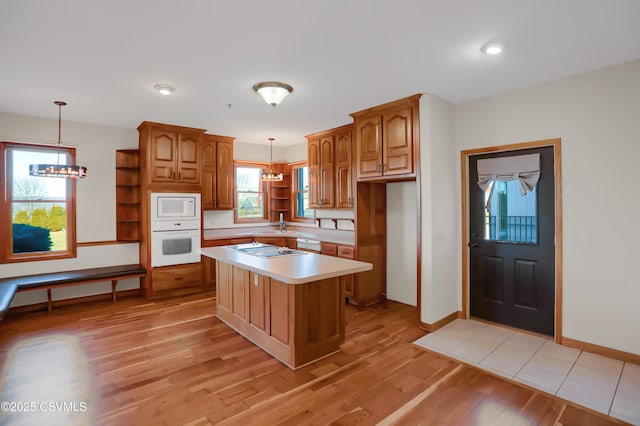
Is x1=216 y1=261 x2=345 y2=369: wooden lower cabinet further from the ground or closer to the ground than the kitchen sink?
closer to the ground

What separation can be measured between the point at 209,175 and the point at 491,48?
4573 mm

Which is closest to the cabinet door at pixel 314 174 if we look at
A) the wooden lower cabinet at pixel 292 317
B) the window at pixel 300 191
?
the window at pixel 300 191

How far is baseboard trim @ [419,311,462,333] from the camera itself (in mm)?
3703

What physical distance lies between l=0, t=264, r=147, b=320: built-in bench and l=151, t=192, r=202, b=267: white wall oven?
41cm

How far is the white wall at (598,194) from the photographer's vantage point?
2.95 m

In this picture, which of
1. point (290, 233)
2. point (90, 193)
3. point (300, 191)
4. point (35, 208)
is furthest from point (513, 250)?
point (35, 208)

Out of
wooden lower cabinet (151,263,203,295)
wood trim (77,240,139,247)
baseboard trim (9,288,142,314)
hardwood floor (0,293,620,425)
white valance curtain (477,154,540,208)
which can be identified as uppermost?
white valance curtain (477,154,540,208)

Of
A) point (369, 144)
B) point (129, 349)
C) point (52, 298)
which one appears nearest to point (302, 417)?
point (129, 349)

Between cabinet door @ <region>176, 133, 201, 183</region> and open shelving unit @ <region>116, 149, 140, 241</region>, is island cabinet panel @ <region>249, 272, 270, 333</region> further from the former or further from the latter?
open shelving unit @ <region>116, 149, 140, 241</region>

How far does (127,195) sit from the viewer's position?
523cm

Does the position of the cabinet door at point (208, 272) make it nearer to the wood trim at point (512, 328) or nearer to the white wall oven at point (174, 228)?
the white wall oven at point (174, 228)

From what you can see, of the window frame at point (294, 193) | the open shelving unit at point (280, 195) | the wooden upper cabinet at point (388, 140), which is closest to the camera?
the wooden upper cabinet at point (388, 140)

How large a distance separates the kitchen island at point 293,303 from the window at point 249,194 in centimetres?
300

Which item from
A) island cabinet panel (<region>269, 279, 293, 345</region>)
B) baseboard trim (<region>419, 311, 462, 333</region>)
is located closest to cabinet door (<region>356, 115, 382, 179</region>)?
baseboard trim (<region>419, 311, 462, 333</region>)
